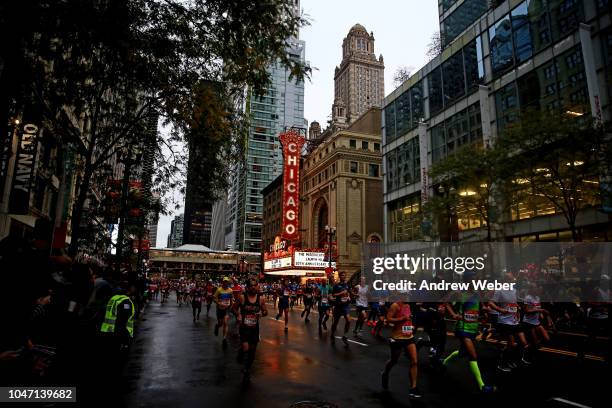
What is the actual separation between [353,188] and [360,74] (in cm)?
10976

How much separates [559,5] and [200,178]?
25004 millimetres

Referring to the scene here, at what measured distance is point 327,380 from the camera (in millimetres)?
8141

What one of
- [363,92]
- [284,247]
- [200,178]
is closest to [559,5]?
[200,178]

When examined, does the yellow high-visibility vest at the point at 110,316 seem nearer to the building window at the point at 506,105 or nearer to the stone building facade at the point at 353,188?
the building window at the point at 506,105

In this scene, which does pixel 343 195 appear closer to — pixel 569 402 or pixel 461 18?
pixel 461 18

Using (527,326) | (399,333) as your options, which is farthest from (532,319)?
(399,333)

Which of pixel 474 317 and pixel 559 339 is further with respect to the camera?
pixel 559 339

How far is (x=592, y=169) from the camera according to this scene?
17.3 m

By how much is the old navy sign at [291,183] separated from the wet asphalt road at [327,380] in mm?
43464

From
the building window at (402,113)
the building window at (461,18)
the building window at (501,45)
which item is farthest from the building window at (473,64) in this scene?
the building window at (402,113)

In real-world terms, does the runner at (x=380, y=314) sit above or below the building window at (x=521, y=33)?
below

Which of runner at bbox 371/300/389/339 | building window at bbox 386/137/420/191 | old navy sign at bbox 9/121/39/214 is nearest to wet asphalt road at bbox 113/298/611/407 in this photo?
runner at bbox 371/300/389/339

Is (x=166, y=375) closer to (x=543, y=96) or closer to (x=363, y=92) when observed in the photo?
(x=543, y=96)

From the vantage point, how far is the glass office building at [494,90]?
864 inches
